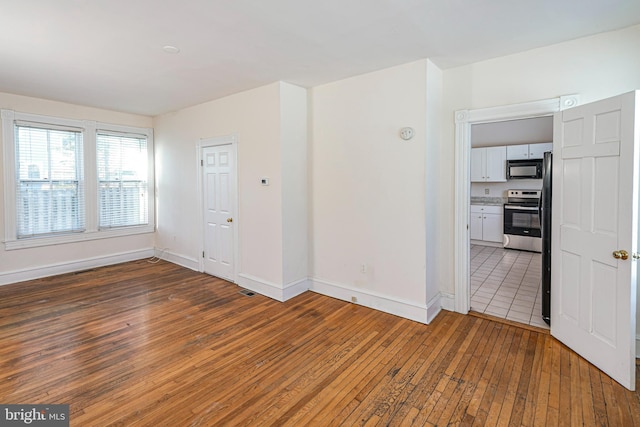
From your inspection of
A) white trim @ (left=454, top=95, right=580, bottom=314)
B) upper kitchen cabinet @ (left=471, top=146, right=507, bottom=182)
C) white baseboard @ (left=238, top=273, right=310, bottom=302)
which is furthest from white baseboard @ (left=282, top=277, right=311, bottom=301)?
upper kitchen cabinet @ (left=471, top=146, right=507, bottom=182)

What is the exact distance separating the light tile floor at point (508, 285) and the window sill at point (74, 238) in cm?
570

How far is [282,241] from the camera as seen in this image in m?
Result: 3.91

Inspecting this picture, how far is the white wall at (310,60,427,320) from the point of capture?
10.8 ft

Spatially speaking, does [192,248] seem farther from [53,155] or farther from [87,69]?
[87,69]

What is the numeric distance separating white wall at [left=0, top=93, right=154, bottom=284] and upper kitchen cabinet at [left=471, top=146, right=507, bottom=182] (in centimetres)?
674

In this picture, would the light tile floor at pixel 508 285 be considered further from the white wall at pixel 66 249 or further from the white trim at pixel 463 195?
the white wall at pixel 66 249

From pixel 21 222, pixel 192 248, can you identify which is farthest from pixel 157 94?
pixel 21 222

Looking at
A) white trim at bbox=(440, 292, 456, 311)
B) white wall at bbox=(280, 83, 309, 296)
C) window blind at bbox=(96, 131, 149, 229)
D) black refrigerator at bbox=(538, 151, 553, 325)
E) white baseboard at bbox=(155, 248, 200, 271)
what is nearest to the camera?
black refrigerator at bbox=(538, 151, 553, 325)

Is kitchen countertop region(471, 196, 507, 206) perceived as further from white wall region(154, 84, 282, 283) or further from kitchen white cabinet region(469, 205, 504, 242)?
white wall region(154, 84, 282, 283)

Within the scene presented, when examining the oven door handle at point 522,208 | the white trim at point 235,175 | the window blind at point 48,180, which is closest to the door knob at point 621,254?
the white trim at point 235,175

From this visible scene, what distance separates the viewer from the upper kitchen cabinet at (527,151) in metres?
6.27

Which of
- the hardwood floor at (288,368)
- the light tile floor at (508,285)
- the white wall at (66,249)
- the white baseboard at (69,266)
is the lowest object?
the hardwood floor at (288,368)

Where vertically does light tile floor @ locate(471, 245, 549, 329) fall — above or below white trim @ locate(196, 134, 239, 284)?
below

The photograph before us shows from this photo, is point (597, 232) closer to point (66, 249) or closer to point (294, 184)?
point (294, 184)
